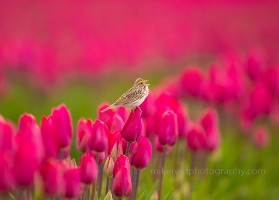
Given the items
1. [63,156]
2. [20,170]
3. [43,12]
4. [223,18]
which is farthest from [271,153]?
[43,12]

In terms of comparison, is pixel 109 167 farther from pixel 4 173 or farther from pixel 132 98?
pixel 4 173

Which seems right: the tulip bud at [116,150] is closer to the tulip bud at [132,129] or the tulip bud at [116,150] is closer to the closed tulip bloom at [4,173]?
the tulip bud at [132,129]

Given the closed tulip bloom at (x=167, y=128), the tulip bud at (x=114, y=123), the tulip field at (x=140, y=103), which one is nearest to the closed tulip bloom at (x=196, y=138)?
the tulip field at (x=140, y=103)

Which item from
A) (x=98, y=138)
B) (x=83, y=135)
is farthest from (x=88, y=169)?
(x=83, y=135)

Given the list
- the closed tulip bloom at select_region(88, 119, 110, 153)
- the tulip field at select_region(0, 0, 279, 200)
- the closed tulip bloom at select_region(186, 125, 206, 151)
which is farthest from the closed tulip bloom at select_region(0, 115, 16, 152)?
the closed tulip bloom at select_region(186, 125, 206, 151)

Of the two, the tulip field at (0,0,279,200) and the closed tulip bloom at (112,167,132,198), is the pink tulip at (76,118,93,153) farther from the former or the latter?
the closed tulip bloom at (112,167,132,198)

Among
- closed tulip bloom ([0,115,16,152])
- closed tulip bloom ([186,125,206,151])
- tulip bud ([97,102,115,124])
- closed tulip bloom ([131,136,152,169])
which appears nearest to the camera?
closed tulip bloom ([0,115,16,152])

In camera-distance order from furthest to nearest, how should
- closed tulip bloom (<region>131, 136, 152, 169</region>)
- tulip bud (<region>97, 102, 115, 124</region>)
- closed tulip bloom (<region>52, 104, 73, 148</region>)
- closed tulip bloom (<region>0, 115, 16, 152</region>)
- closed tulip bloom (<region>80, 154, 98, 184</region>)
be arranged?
tulip bud (<region>97, 102, 115, 124</region>)
closed tulip bloom (<region>131, 136, 152, 169</region>)
closed tulip bloom (<region>52, 104, 73, 148</region>)
closed tulip bloom (<region>80, 154, 98, 184</region>)
closed tulip bloom (<region>0, 115, 16, 152</region>)

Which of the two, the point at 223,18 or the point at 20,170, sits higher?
the point at 223,18

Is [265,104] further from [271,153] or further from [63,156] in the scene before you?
[63,156]
